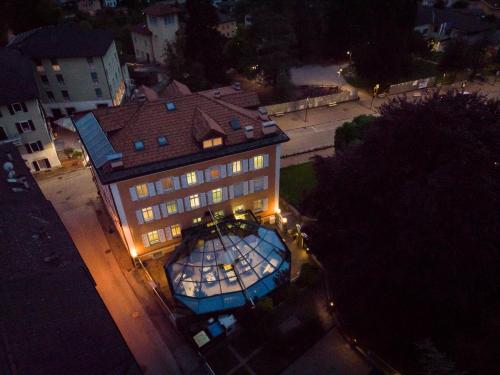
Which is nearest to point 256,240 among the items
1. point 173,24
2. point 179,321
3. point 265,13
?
point 179,321

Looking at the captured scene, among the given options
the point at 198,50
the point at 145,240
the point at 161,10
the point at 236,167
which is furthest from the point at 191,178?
the point at 161,10

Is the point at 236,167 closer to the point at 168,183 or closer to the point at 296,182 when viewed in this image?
the point at 168,183

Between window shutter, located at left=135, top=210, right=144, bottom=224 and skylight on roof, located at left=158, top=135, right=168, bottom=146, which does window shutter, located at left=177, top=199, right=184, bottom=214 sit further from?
skylight on roof, located at left=158, top=135, right=168, bottom=146

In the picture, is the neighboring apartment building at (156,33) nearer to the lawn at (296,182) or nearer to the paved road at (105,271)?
the paved road at (105,271)

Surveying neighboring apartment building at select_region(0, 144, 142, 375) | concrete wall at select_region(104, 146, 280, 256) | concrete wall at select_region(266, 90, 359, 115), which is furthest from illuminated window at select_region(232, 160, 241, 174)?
concrete wall at select_region(266, 90, 359, 115)

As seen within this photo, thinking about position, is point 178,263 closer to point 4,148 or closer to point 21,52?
point 4,148

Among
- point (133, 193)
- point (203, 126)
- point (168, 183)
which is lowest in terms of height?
point (133, 193)

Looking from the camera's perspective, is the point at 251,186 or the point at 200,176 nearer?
the point at 200,176

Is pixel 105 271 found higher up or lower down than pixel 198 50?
lower down
